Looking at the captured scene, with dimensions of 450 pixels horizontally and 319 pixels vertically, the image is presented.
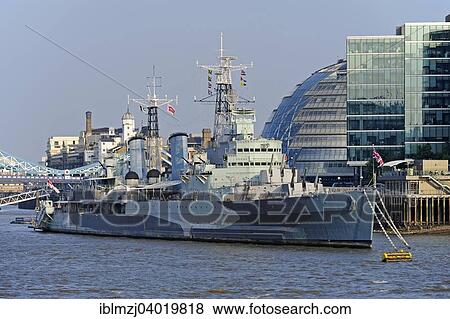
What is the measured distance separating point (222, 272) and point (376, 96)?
63.0 metres

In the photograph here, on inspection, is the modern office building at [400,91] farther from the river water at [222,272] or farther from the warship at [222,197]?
the river water at [222,272]

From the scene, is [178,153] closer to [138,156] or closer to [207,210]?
[138,156]

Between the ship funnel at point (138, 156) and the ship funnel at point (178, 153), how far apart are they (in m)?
10.1

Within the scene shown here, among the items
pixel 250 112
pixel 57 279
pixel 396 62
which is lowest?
pixel 57 279

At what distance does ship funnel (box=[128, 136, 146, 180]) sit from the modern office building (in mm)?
21423

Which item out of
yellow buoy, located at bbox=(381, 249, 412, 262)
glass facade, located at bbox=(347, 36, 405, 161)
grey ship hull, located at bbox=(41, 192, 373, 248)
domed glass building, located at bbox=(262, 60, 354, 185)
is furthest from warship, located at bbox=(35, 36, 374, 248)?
domed glass building, located at bbox=(262, 60, 354, 185)

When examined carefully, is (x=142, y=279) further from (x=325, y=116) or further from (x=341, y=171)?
(x=325, y=116)

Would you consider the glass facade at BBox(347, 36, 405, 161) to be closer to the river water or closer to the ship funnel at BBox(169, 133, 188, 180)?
the ship funnel at BBox(169, 133, 188, 180)

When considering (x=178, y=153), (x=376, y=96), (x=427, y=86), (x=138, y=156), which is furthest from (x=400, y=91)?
(x=178, y=153)

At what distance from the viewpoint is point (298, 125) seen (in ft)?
434

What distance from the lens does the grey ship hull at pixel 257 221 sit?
205ft

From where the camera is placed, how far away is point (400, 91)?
109 metres
